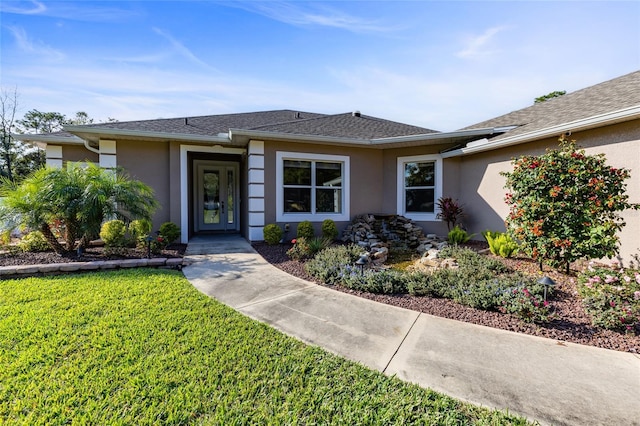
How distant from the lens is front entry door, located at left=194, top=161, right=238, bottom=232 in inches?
428

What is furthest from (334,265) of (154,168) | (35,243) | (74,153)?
(74,153)

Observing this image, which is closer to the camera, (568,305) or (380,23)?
(568,305)

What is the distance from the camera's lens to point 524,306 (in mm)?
3377

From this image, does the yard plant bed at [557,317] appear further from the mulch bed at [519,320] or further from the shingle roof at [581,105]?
the shingle roof at [581,105]

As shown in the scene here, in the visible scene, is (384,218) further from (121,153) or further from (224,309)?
(121,153)

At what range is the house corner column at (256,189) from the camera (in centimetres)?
796

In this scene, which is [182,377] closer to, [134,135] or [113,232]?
[113,232]

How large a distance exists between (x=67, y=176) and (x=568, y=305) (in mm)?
9450

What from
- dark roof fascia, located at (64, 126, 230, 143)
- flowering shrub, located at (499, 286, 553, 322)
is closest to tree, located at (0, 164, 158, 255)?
dark roof fascia, located at (64, 126, 230, 143)

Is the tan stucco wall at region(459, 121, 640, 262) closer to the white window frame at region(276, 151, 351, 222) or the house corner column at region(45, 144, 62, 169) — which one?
the white window frame at region(276, 151, 351, 222)

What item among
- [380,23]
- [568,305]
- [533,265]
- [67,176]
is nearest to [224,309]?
[568,305]

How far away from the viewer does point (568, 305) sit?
12.3 feet

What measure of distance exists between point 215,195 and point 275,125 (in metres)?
4.35

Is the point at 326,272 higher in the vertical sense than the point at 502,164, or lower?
lower
